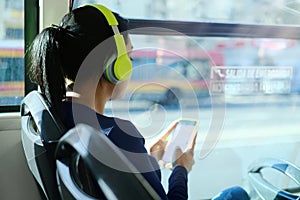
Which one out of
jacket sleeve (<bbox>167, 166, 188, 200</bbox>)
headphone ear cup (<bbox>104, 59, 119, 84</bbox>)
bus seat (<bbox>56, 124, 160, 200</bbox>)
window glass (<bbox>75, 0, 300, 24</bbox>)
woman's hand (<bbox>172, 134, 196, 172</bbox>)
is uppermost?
window glass (<bbox>75, 0, 300, 24</bbox>)

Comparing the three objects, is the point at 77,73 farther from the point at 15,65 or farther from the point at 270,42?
the point at 270,42

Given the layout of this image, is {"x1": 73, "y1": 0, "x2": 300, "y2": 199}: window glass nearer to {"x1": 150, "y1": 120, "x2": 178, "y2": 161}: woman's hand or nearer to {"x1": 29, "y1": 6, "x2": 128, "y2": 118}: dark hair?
{"x1": 150, "y1": 120, "x2": 178, "y2": 161}: woman's hand

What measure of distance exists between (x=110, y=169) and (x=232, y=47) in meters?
1.59

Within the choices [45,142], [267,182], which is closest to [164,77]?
[267,182]

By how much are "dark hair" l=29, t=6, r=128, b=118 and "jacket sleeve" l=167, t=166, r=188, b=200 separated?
1.37 ft

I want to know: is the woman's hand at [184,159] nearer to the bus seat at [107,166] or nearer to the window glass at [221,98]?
the window glass at [221,98]

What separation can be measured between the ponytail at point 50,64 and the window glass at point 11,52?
60 cm

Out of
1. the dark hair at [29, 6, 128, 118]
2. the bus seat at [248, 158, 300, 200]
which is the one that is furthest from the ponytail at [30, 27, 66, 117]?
the bus seat at [248, 158, 300, 200]

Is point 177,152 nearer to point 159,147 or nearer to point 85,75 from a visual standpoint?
point 159,147

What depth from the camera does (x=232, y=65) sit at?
87.4 inches

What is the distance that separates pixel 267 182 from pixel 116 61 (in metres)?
1.27

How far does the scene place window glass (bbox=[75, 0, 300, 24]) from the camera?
1868mm

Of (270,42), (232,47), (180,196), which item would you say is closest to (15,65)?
(180,196)

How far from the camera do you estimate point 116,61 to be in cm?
121
